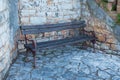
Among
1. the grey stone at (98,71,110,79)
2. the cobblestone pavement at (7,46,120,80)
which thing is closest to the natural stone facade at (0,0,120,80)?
the cobblestone pavement at (7,46,120,80)

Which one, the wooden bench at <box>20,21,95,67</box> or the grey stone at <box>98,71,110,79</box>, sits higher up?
the wooden bench at <box>20,21,95,67</box>

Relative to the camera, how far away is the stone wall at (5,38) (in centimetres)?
395

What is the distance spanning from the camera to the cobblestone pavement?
168 inches

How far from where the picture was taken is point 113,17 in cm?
529

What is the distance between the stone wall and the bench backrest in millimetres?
→ 344

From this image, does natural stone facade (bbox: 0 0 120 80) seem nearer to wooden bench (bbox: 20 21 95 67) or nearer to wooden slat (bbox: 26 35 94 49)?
wooden bench (bbox: 20 21 95 67)

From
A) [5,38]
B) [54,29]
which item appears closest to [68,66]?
[54,29]

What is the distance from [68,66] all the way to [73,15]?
69.7 inches

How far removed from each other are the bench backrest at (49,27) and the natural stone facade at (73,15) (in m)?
0.26

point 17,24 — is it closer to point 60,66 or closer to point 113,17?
point 60,66

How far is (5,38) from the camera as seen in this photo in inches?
165

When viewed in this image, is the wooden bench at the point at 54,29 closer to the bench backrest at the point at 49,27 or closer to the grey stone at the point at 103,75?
the bench backrest at the point at 49,27

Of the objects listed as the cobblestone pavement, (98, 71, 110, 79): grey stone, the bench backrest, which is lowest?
(98, 71, 110, 79): grey stone

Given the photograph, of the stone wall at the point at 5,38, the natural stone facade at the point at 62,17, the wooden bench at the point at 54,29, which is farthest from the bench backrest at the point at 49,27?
the stone wall at the point at 5,38
